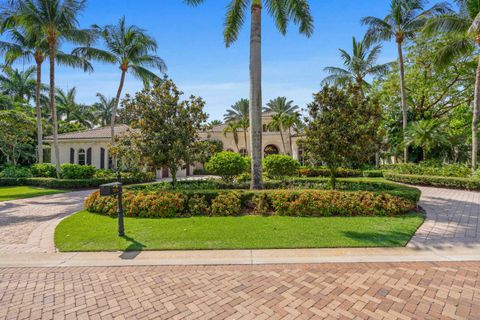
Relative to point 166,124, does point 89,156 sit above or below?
below

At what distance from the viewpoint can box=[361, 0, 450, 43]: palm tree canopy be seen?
63.8 feet

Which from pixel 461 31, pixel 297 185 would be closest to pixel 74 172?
pixel 297 185

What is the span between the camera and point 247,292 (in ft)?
12.7

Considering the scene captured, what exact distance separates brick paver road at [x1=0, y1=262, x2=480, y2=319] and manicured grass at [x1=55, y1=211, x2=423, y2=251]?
102 centimetres

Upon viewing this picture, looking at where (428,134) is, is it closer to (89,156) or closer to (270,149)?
(270,149)

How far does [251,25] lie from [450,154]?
1047 inches

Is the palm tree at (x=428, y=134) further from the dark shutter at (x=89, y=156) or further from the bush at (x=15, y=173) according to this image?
the bush at (x=15, y=173)

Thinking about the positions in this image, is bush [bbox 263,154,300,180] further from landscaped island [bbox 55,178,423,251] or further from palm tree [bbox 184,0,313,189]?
landscaped island [bbox 55,178,423,251]

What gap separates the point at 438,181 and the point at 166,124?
1678 cm

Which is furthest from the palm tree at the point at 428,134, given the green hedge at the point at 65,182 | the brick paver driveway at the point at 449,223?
the green hedge at the point at 65,182

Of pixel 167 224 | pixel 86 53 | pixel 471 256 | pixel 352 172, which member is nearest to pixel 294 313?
pixel 471 256

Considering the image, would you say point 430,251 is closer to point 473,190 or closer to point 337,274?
point 337,274

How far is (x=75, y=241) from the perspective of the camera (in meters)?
6.19

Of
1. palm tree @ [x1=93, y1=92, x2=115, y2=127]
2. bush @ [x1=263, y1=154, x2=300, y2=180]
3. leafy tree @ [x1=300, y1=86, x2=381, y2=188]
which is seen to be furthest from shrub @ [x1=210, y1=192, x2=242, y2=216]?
palm tree @ [x1=93, y1=92, x2=115, y2=127]
